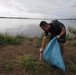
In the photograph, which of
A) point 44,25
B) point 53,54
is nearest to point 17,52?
point 53,54

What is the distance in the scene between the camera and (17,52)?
761 cm

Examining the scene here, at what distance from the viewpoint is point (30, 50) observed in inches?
310

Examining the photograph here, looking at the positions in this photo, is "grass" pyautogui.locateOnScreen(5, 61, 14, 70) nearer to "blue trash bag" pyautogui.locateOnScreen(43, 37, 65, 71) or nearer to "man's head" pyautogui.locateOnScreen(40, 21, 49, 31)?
"blue trash bag" pyautogui.locateOnScreen(43, 37, 65, 71)

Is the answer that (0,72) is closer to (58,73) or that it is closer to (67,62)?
(58,73)

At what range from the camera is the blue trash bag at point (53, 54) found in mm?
6238

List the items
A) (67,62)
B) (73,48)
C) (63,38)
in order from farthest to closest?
(73,48), (67,62), (63,38)

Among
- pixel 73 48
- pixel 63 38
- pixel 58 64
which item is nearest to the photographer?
pixel 58 64

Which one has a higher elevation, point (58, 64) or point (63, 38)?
point (63, 38)

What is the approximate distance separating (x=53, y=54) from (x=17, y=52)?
1.64m

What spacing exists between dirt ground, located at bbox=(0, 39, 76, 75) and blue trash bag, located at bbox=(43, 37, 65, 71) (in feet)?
2.41

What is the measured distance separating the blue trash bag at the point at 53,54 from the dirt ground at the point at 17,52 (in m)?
0.74

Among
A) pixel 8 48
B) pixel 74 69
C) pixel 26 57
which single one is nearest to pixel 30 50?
pixel 8 48

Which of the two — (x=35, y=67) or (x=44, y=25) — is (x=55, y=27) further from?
(x=35, y=67)

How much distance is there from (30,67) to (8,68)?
0.60 m
